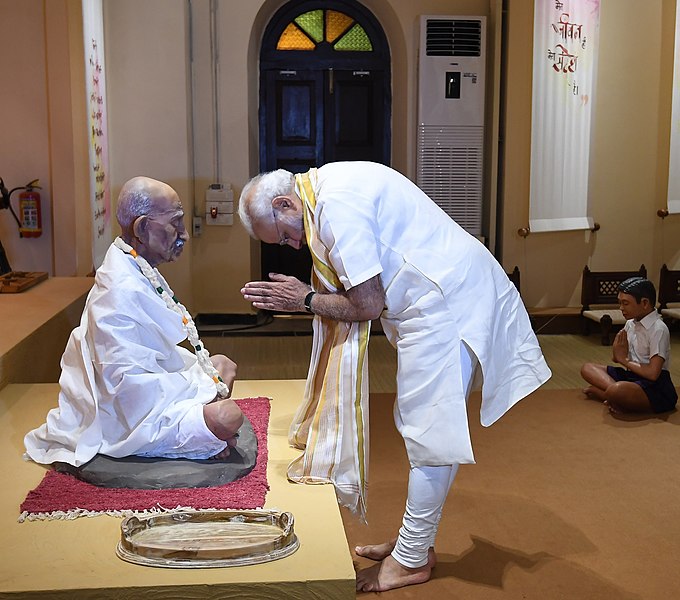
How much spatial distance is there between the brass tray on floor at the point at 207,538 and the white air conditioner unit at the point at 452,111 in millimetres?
5417

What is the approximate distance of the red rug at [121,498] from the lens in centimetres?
252

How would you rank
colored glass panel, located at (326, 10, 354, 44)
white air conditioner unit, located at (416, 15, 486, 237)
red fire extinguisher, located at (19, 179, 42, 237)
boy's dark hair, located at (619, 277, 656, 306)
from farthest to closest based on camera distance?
colored glass panel, located at (326, 10, 354, 44) → white air conditioner unit, located at (416, 15, 486, 237) → red fire extinguisher, located at (19, 179, 42, 237) → boy's dark hair, located at (619, 277, 656, 306)

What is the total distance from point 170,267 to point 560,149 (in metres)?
3.23

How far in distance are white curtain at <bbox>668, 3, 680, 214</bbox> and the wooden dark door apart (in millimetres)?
2303

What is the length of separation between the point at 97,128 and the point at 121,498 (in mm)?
4132

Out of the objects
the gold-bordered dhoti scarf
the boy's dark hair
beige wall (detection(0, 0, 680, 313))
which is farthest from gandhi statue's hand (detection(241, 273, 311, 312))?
beige wall (detection(0, 0, 680, 313))

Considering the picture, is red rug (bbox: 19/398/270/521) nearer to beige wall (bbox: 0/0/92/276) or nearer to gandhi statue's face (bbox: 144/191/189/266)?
gandhi statue's face (bbox: 144/191/189/266)

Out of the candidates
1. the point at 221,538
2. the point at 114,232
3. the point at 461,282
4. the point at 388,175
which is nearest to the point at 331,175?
the point at 388,175

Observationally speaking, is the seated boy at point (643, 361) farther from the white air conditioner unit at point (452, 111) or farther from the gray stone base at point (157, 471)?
the white air conditioner unit at point (452, 111)

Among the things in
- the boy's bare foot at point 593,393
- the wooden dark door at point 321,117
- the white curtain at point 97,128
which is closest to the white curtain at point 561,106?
the wooden dark door at point 321,117

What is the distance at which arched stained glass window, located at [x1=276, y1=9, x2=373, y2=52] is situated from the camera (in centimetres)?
766

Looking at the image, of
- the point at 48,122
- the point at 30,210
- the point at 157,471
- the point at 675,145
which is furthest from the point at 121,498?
the point at 675,145

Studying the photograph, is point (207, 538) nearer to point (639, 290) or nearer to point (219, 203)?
point (639, 290)

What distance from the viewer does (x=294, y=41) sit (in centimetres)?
771
